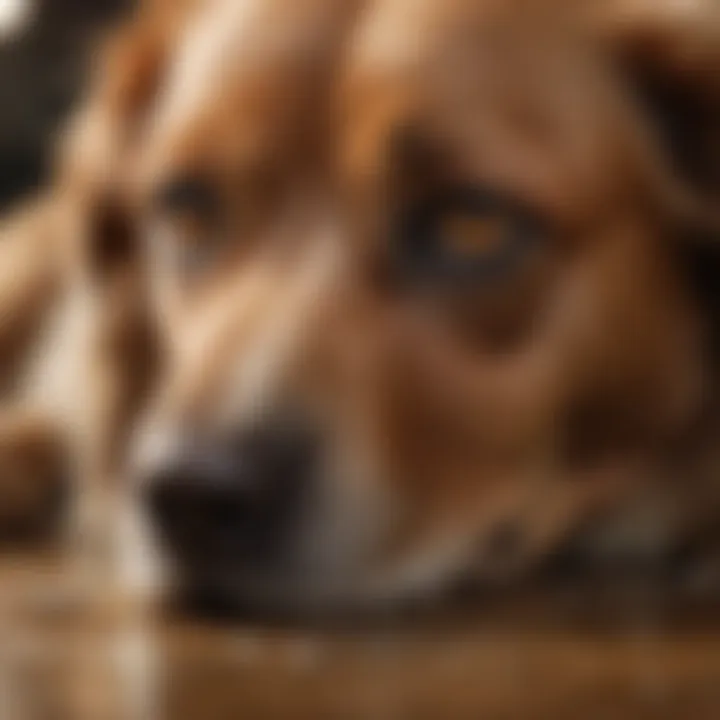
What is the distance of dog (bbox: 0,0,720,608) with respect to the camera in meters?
1.05

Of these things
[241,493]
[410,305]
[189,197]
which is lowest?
[241,493]

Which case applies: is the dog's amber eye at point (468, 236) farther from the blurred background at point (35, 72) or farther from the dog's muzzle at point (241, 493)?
the blurred background at point (35, 72)

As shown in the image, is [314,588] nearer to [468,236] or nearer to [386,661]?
[386,661]

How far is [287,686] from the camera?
2.84 feet

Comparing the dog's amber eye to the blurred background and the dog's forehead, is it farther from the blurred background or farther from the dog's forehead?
the blurred background

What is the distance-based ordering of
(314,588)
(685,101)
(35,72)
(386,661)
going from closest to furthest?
(386,661)
(314,588)
(685,101)
(35,72)

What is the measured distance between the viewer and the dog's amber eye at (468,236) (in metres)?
1.13

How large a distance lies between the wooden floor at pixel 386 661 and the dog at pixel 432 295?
6 centimetres

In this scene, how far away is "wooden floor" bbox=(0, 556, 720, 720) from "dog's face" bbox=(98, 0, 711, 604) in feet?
0.19

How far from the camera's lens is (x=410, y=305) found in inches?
44.5

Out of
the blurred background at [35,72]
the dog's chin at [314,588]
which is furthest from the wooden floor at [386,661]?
the blurred background at [35,72]

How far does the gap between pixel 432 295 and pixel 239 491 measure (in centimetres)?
20

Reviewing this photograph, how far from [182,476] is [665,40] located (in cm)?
46

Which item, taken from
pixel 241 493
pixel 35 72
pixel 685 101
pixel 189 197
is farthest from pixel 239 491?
pixel 35 72
